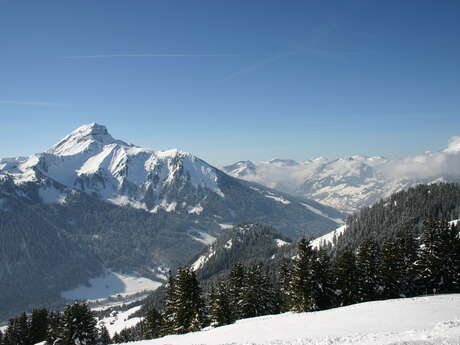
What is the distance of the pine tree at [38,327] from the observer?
87.7 meters

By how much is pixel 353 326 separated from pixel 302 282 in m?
20.0

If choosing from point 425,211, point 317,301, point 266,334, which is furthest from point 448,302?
point 425,211

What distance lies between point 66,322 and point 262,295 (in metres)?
36.1

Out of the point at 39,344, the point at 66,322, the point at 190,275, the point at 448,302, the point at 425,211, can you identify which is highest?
the point at 425,211

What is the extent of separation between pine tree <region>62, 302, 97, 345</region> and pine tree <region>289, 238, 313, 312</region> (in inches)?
1437

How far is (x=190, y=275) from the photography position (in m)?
60.4

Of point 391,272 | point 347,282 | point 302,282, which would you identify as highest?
point 391,272

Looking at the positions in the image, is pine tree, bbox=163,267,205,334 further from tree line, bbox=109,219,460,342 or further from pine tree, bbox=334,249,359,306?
pine tree, bbox=334,249,359,306

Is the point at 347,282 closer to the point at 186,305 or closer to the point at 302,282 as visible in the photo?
the point at 302,282

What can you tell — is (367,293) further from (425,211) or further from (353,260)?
(425,211)

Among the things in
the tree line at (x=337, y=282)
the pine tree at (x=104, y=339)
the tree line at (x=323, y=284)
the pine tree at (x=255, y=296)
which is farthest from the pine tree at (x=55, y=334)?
the pine tree at (x=255, y=296)

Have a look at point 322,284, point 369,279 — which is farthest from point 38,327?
point 369,279

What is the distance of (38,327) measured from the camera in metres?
88.8

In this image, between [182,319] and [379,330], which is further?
[182,319]
